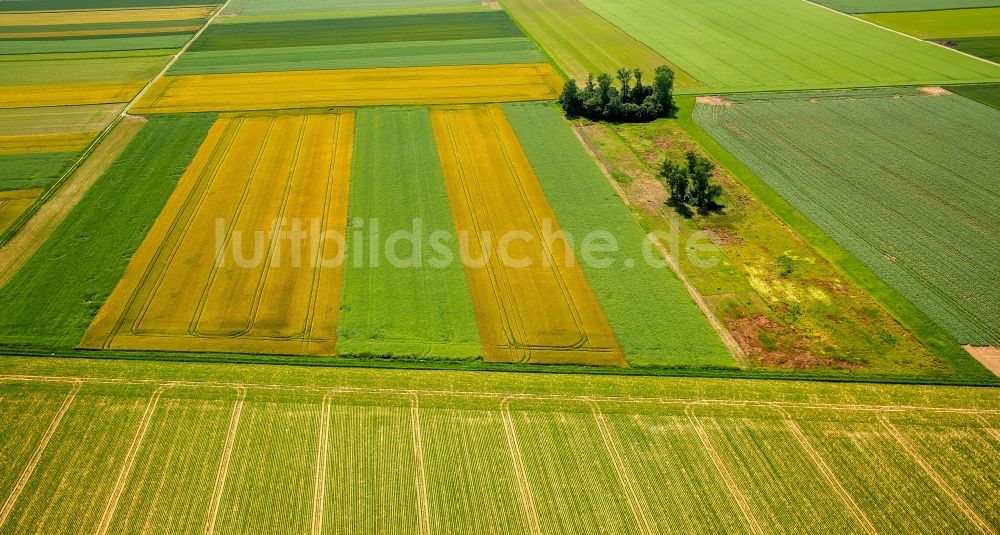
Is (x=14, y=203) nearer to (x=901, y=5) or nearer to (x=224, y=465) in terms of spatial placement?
(x=224, y=465)

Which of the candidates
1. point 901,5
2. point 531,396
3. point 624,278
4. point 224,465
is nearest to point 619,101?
point 624,278

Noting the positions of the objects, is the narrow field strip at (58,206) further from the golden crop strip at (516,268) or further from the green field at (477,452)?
the golden crop strip at (516,268)

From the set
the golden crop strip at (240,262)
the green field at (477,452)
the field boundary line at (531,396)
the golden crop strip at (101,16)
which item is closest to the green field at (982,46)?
the green field at (477,452)

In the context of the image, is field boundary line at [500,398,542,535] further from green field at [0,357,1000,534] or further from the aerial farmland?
the aerial farmland

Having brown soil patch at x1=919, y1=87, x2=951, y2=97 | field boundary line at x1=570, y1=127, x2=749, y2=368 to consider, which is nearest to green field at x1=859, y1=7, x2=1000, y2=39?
brown soil patch at x1=919, y1=87, x2=951, y2=97

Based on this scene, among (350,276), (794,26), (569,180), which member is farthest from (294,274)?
(794,26)

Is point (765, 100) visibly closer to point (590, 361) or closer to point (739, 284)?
point (739, 284)
